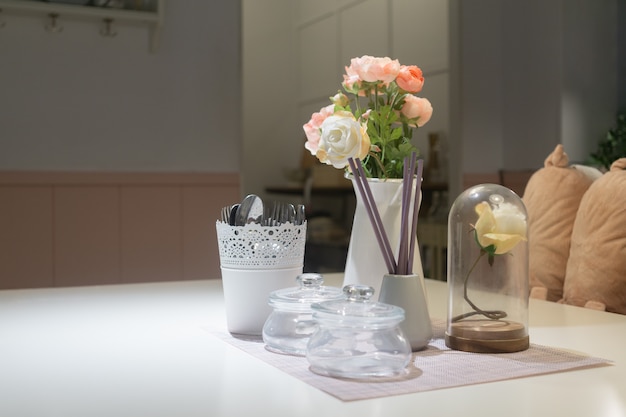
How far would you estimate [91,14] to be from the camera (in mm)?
3143

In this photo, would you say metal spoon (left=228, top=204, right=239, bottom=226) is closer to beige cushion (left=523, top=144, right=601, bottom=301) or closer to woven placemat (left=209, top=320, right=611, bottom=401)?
woven placemat (left=209, top=320, right=611, bottom=401)

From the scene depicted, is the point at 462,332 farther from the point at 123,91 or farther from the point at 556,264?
the point at 123,91

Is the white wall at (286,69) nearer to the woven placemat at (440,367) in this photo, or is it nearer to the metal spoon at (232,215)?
the metal spoon at (232,215)

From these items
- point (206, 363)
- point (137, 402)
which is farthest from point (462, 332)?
point (137, 402)

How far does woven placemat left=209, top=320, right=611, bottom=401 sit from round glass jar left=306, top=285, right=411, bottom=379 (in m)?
0.01

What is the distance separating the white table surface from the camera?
78 cm

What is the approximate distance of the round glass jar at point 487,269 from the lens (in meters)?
1.07

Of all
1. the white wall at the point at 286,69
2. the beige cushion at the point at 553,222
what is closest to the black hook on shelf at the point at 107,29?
the beige cushion at the point at 553,222

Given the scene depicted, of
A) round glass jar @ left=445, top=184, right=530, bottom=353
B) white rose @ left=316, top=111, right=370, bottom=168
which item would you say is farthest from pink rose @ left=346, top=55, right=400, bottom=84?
round glass jar @ left=445, top=184, right=530, bottom=353

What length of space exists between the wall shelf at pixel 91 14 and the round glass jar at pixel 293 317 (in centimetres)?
244

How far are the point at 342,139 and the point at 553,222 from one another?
120cm

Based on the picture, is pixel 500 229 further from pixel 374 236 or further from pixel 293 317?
pixel 293 317

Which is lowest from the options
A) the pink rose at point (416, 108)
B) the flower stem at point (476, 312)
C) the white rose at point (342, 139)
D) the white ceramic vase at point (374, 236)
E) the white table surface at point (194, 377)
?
the white table surface at point (194, 377)

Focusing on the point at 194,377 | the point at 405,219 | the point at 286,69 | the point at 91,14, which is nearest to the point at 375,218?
the point at 405,219
